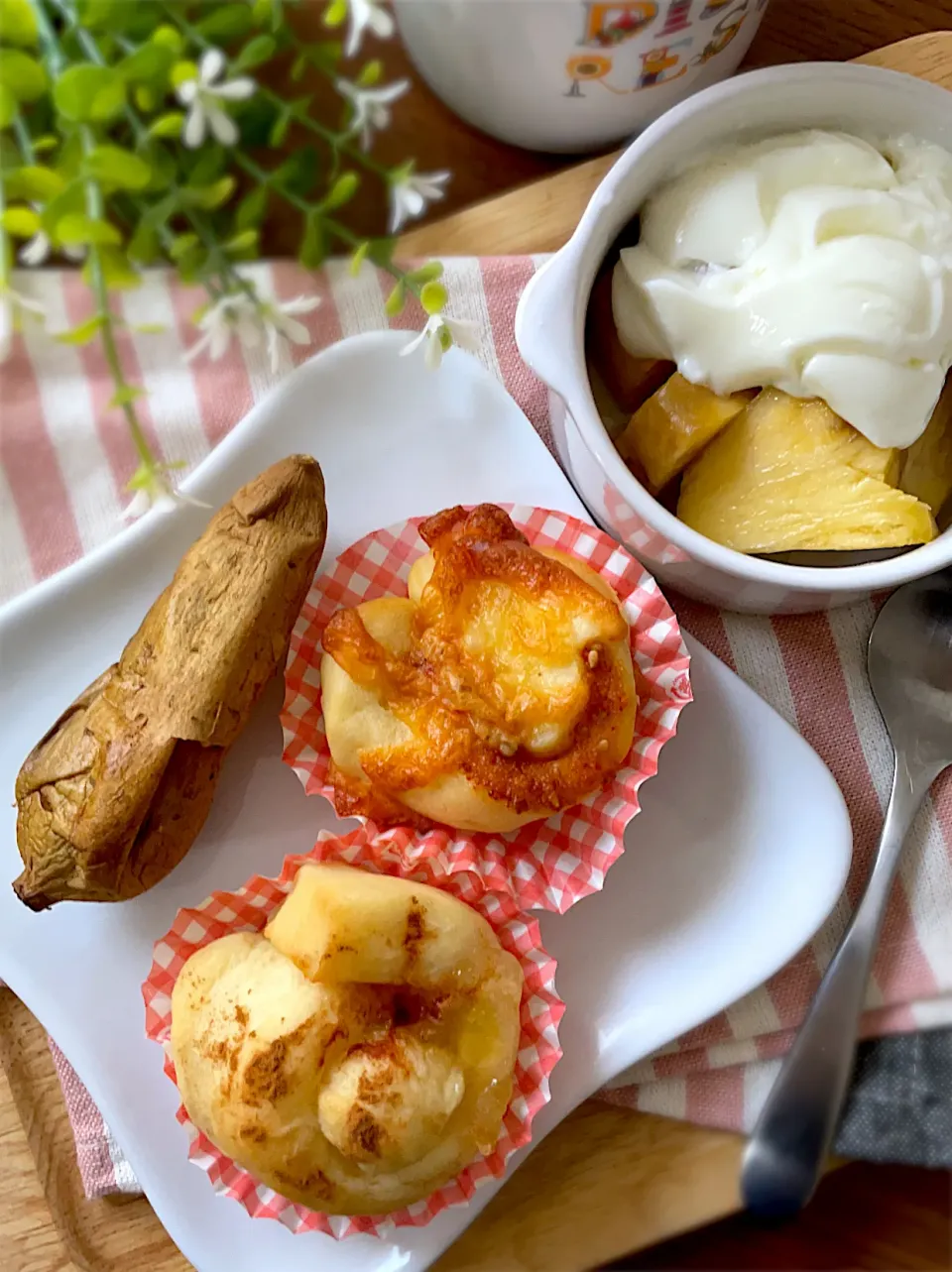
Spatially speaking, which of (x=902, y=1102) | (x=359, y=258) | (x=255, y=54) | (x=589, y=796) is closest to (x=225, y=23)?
(x=255, y=54)

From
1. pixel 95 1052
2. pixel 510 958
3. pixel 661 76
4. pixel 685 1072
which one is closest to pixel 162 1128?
pixel 95 1052

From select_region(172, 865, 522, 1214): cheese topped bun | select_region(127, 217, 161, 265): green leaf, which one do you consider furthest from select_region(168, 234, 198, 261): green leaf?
select_region(172, 865, 522, 1214): cheese topped bun

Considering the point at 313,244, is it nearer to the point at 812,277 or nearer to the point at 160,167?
the point at 160,167

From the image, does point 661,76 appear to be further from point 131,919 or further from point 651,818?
point 131,919

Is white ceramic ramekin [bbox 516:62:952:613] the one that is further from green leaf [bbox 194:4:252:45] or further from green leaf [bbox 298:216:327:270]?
green leaf [bbox 194:4:252:45]

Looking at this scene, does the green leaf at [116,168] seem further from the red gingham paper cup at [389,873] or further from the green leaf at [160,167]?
the red gingham paper cup at [389,873]
